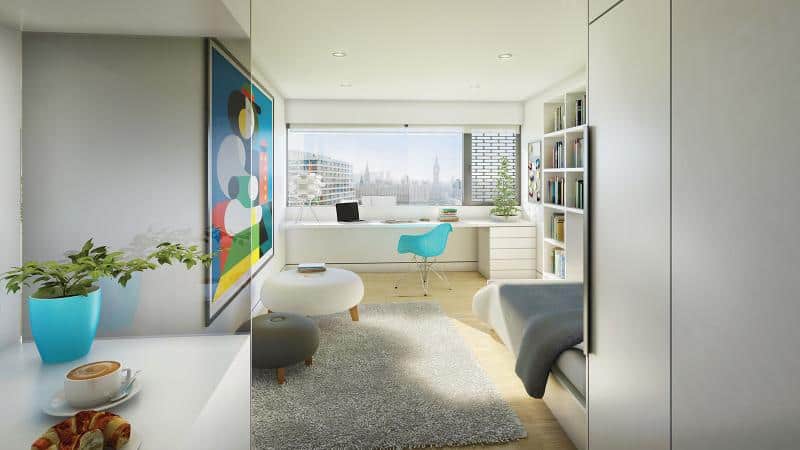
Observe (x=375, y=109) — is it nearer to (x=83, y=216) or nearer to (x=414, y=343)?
(x=414, y=343)

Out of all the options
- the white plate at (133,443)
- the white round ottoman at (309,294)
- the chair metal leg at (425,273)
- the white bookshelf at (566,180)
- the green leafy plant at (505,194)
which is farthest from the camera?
the green leafy plant at (505,194)

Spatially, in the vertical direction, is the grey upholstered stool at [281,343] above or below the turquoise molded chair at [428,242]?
below

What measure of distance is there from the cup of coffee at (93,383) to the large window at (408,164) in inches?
217

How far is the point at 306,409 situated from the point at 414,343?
120cm

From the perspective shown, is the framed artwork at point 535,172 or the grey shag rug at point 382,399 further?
the framed artwork at point 535,172

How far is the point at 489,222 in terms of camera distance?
19.4 ft

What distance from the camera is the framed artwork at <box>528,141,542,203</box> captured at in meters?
5.66

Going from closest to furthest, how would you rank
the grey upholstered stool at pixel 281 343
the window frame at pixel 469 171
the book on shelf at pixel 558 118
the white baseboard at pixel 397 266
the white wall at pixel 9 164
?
1. the white wall at pixel 9 164
2. the grey upholstered stool at pixel 281 343
3. the book on shelf at pixel 558 118
4. the white baseboard at pixel 397 266
5. the window frame at pixel 469 171

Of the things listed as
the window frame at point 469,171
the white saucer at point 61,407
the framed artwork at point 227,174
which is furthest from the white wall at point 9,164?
the window frame at point 469,171

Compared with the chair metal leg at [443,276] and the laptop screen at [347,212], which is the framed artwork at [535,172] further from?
the laptop screen at [347,212]

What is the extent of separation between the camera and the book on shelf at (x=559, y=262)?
4910mm

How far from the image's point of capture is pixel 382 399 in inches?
98.0

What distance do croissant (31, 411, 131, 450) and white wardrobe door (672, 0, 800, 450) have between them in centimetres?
124

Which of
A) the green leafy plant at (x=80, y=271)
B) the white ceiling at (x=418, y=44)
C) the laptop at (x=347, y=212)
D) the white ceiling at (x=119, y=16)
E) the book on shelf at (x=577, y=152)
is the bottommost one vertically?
the green leafy plant at (x=80, y=271)
